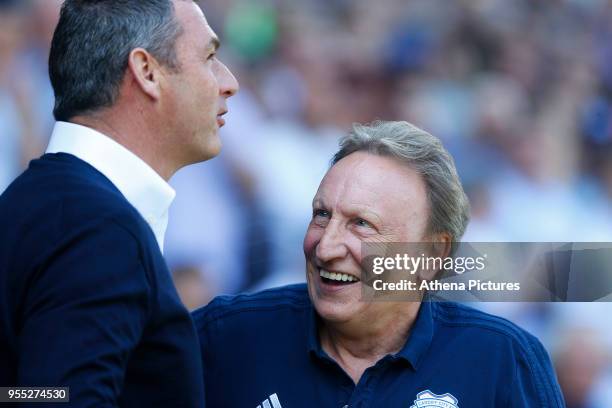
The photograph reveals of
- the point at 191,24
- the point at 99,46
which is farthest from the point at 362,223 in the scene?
the point at 99,46

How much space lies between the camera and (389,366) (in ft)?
7.45

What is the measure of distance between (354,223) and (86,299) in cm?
91

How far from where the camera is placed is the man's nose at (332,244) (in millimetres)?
2271

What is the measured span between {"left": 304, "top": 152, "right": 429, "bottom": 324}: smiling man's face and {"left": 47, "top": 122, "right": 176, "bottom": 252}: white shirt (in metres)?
0.51

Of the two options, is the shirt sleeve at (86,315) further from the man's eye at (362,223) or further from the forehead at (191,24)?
the man's eye at (362,223)

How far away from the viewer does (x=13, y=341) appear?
5.49 feet

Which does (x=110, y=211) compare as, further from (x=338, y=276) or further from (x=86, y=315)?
(x=338, y=276)

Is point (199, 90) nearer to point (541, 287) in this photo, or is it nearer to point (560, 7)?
point (541, 287)

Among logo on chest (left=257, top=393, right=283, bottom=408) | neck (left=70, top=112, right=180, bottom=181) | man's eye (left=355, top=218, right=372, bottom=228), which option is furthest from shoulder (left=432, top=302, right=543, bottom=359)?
neck (left=70, top=112, right=180, bottom=181)

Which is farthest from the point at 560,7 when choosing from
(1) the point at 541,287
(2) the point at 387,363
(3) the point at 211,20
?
(2) the point at 387,363

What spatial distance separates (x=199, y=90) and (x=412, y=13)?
2978mm

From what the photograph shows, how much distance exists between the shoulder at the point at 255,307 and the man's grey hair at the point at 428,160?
365 millimetres

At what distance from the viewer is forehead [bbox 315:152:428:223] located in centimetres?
233

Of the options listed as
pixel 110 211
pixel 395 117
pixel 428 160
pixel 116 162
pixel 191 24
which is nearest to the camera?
pixel 110 211
